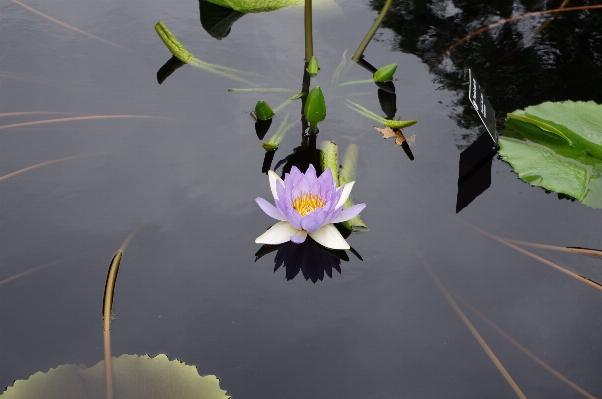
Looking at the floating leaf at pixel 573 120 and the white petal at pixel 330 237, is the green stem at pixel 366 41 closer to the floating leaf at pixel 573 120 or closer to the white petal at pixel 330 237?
the floating leaf at pixel 573 120

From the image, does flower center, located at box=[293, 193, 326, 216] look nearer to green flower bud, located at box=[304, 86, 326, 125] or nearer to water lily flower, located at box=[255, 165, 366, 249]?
water lily flower, located at box=[255, 165, 366, 249]

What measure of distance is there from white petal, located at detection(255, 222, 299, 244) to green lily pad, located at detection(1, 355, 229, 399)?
1.34ft

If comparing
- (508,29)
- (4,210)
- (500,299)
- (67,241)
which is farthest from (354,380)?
(508,29)

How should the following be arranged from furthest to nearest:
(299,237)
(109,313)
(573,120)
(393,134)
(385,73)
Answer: (385,73) → (393,134) → (573,120) → (299,237) → (109,313)

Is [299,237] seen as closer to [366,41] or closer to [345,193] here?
[345,193]

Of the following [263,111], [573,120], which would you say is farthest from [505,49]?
[263,111]

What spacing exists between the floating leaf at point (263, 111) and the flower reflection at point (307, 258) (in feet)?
1.86

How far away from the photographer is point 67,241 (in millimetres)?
Answer: 1544

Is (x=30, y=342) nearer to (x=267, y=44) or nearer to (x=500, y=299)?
(x=500, y=299)

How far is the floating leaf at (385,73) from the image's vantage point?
80.8 inches

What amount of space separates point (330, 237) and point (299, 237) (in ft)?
0.29

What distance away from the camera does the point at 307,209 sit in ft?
5.08

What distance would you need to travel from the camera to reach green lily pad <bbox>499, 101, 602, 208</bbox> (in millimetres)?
1642

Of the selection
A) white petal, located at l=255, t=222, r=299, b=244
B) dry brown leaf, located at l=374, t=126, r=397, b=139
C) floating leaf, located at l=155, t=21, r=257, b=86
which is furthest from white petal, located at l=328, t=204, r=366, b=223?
floating leaf, located at l=155, t=21, r=257, b=86
